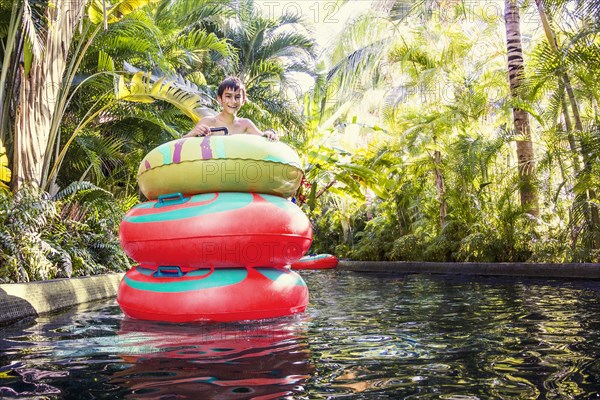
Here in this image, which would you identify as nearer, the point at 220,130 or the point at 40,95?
the point at 220,130

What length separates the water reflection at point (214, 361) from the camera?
82.7 inches

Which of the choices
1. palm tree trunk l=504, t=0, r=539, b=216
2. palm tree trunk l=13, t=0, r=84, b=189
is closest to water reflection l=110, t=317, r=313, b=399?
palm tree trunk l=13, t=0, r=84, b=189

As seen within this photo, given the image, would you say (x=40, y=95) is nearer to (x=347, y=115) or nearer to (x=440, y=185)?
(x=440, y=185)

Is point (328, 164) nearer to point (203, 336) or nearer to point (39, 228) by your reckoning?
point (39, 228)

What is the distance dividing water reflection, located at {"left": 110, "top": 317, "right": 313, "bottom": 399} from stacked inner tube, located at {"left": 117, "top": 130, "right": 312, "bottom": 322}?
0.68 feet

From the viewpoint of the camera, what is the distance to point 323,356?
2.70 metres

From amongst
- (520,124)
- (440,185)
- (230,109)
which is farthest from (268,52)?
(230,109)

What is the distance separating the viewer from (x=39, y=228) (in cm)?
612

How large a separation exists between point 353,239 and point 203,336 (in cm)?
1706

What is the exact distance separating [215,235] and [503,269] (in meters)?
5.94

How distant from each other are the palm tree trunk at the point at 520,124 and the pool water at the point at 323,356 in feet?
16.5

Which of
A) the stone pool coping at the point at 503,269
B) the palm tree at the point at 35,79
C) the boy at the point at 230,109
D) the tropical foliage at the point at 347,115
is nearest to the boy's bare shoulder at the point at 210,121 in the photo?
the boy at the point at 230,109

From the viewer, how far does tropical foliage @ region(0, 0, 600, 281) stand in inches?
277

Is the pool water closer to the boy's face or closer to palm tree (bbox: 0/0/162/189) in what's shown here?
the boy's face
